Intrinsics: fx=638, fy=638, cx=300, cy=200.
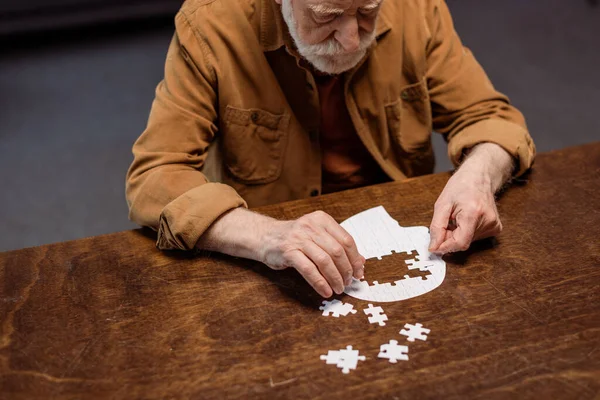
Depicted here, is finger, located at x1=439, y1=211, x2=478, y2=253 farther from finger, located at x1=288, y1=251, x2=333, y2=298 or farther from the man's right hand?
finger, located at x1=288, y1=251, x2=333, y2=298

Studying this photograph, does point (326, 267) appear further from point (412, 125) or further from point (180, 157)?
point (412, 125)

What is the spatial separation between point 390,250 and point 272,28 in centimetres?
85

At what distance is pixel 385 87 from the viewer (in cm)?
235

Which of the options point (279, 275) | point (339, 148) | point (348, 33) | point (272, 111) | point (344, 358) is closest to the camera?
point (344, 358)

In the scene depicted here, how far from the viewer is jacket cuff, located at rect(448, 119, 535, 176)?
2140 millimetres

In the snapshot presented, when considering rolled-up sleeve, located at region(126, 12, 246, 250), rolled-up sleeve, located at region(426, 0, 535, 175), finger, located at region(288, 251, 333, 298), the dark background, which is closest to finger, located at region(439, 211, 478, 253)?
finger, located at region(288, 251, 333, 298)

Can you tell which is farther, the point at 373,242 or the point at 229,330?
the point at 373,242

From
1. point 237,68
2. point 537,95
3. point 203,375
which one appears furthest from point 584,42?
point 203,375

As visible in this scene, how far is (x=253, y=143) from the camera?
2.31 m

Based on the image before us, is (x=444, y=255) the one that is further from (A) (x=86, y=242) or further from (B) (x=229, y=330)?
(A) (x=86, y=242)

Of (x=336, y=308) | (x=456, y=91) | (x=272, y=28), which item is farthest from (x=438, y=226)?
(x=272, y=28)

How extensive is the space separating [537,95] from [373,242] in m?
3.82

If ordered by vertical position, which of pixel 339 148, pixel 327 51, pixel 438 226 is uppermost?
pixel 327 51

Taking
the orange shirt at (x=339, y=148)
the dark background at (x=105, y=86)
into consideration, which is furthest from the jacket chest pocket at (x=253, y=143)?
the dark background at (x=105, y=86)
